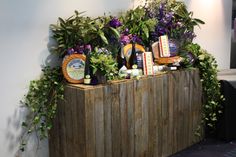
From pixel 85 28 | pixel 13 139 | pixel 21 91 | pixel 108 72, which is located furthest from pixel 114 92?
pixel 13 139

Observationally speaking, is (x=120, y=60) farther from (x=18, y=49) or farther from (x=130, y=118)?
(x=18, y=49)

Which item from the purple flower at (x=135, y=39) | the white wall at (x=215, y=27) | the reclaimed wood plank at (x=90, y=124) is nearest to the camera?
the reclaimed wood plank at (x=90, y=124)

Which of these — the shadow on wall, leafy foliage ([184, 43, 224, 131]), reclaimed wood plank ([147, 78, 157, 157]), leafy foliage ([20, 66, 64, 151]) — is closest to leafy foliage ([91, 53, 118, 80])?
leafy foliage ([20, 66, 64, 151])

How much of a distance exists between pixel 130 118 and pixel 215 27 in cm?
212

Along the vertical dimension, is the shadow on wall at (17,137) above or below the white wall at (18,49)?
below

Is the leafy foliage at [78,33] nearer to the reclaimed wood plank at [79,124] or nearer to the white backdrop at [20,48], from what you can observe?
the white backdrop at [20,48]

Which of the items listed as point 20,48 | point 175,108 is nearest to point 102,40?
point 20,48

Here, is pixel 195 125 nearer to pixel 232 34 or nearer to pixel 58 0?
pixel 232 34

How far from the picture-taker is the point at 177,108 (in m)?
3.06

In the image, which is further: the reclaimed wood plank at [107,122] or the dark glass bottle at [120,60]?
the dark glass bottle at [120,60]

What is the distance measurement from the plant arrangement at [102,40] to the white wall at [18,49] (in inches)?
2.9

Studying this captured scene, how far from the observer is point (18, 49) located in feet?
8.02

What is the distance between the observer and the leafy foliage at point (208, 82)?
323 cm

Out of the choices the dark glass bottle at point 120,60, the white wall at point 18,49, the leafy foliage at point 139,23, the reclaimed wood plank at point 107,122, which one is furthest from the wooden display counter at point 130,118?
the leafy foliage at point 139,23
